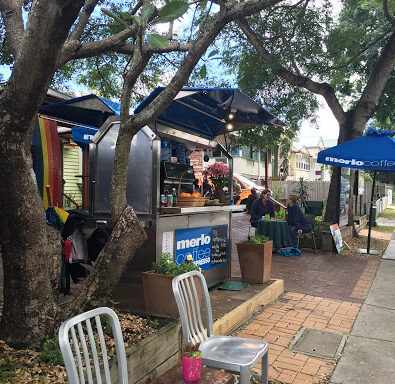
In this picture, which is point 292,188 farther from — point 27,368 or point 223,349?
point 27,368

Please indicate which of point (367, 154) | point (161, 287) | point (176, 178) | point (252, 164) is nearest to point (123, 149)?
point (161, 287)

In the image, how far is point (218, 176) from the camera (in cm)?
626

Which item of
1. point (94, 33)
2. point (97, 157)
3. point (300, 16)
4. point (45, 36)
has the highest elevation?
point (300, 16)

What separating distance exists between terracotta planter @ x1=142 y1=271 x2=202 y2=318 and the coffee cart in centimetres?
44

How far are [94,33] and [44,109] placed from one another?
118 inches

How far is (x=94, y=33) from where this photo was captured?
27.6 feet

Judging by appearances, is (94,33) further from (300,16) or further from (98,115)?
(300,16)

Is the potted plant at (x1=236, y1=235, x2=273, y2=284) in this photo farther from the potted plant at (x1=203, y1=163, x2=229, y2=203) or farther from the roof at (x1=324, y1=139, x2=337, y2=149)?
the roof at (x1=324, y1=139, x2=337, y2=149)

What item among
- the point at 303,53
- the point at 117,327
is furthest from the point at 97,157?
the point at 303,53

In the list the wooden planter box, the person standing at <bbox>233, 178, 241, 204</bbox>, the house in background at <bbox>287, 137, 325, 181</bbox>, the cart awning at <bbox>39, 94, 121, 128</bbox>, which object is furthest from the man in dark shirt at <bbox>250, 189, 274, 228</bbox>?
the house in background at <bbox>287, 137, 325, 181</bbox>

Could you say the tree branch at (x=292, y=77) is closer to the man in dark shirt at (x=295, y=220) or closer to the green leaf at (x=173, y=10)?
the man in dark shirt at (x=295, y=220)

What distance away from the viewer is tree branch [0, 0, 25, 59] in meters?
4.36

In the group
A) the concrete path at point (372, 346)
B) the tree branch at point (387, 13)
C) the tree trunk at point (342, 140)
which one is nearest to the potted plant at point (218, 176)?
the concrete path at point (372, 346)

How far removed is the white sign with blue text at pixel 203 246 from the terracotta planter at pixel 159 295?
693 mm
